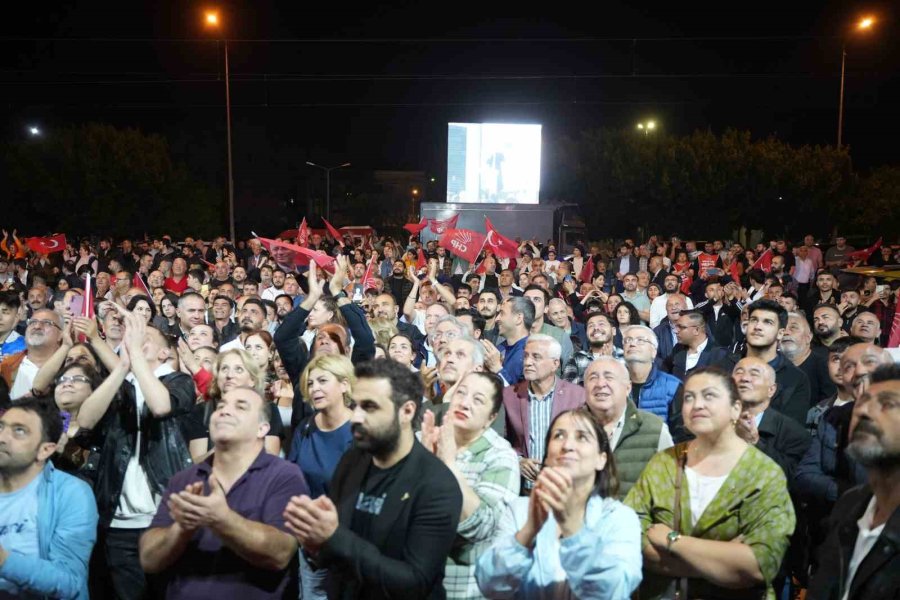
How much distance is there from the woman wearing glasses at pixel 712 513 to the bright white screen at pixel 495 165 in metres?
32.8

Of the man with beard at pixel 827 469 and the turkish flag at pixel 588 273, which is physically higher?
the turkish flag at pixel 588 273

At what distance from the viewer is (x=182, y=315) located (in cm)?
828

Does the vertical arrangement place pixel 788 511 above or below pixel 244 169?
below

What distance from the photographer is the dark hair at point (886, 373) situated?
129 inches

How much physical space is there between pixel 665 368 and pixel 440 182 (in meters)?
69.8

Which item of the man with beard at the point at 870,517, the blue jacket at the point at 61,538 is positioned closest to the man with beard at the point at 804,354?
the man with beard at the point at 870,517

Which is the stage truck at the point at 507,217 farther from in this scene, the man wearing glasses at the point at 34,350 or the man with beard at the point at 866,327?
the man wearing glasses at the point at 34,350

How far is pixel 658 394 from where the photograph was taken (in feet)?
19.7

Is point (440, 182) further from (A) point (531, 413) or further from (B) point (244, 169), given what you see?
(A) point (531, 413)

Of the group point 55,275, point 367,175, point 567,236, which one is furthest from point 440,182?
point 55,275

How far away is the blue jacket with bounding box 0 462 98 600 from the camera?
12.2ft

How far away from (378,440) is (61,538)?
179 centimetres

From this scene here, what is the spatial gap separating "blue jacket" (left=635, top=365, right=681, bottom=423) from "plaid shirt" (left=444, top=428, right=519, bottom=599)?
79.5 inches

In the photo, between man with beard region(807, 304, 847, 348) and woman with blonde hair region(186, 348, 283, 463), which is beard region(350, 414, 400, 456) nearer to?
woman with blonde hair region(186, 348, 283, 463)
